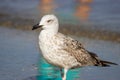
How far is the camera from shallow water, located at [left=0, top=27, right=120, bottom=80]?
343 inches

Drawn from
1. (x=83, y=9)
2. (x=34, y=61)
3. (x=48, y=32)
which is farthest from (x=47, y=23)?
(x=83, y=9)

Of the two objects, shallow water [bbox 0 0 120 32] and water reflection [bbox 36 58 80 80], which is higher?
shallow water [bbox 0 0 120 32]

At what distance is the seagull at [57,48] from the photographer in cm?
788

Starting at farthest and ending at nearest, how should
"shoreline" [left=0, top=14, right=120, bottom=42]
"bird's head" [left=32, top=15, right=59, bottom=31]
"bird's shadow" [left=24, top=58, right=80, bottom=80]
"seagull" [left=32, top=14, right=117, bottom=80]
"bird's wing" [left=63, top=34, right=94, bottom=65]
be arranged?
"shoreline" [left=0, top=14, right=120, bottom=42] < "bird's shadow" [left=24, top=58, right=80, bottom=80] < "bird's wing" [left=63, top=34, right=94, bottom=65] < "bird's head" [left=32, top=15, right=59, bottom=31] < "seagull" [left=32, top=14, right=117, bottom=80]

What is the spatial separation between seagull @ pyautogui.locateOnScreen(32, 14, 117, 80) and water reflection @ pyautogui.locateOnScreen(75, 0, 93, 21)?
6134mm

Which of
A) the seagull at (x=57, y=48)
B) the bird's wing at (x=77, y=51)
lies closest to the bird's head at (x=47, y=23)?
the seagull at (x=57, y=48)

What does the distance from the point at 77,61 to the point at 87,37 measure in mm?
4165

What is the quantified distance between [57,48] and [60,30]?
215 inches

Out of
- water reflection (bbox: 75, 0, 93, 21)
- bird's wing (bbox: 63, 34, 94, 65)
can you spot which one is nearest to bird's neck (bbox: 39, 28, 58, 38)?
bird's wing (bbox: 63, 34, 94, 65)

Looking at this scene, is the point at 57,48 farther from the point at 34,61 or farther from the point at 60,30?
the point at 60,30

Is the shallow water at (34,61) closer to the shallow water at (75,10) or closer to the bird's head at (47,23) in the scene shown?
the bird's head at (47,23)

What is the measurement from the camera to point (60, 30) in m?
13.3

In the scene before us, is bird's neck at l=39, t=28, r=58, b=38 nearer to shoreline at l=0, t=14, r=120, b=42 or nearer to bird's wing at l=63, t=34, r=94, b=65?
Result: bird's wing at l=63, t=34, r=94, b=65

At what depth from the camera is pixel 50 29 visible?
8023mm
